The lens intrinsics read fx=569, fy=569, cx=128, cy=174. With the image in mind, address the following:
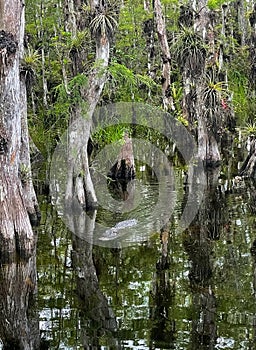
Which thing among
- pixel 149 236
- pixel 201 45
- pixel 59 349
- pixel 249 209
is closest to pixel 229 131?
pixel 201 45

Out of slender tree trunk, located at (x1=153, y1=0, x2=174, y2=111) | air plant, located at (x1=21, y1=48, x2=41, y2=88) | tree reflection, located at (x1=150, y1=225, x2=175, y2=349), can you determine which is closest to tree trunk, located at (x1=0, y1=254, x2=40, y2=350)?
tree reflection, located at (x1=150, y1=225, x2=175, y2=349)

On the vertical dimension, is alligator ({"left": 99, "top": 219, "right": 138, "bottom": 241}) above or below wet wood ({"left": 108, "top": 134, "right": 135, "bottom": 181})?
below

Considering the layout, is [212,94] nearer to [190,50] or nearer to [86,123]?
[190,50]

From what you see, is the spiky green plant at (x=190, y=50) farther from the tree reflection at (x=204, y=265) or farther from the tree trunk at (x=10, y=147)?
the tree trunk at (x=10, y=147)

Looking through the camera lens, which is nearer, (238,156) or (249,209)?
(249,209)

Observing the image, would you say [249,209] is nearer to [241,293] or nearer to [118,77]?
[118,77]

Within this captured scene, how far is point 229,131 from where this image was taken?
115 ft

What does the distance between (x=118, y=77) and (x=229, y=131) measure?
64.5 feet

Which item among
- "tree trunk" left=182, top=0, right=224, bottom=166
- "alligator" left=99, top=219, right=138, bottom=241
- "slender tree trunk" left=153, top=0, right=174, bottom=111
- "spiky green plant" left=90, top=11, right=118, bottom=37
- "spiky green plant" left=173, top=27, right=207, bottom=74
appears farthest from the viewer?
"slender tree trunk" left=153, top=0, right=174, bottom=111

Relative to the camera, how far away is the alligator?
47.3ft

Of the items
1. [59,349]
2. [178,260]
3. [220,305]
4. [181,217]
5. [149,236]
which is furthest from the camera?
[181,217]

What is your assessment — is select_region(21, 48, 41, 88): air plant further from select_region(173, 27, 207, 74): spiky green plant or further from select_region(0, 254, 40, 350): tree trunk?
select_region(173, 27, 207, 74): spiky green plant

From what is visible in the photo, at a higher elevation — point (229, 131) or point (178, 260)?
point (229, 131)

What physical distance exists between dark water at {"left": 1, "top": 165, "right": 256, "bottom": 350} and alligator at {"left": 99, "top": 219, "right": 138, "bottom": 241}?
1.58 feet
